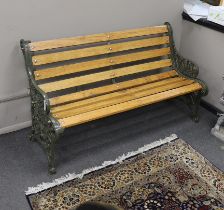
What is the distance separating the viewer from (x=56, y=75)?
2.62 metres

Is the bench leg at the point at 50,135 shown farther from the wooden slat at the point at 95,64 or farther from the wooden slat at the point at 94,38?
the wooden slat at the point at 94,38

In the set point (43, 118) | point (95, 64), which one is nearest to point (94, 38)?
point (95, 64)

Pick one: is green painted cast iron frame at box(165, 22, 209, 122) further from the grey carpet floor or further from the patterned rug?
the patterned rug

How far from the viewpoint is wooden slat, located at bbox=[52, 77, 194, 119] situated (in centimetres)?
248

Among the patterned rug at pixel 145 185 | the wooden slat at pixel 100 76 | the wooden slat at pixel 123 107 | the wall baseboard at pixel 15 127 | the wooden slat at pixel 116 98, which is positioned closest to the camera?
the patterned rug at pixel 145 185

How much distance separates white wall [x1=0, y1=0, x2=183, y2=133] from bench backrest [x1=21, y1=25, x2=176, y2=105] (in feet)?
0.48

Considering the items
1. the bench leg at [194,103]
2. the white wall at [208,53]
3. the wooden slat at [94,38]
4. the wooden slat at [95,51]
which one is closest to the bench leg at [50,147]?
the wooden slat at [95,51]

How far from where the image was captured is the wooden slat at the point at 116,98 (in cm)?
248

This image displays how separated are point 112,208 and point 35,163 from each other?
1.73m

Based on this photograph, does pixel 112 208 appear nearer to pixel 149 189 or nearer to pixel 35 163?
pixel 149 189

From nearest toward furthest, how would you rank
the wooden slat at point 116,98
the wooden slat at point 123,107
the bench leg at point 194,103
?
the wooden slat at point 123,107 → the wooden slat at point 116,98 → the bench leg at point 194,103

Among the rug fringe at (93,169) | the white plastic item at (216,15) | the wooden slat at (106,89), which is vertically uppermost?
the white plastic item at (216,15)

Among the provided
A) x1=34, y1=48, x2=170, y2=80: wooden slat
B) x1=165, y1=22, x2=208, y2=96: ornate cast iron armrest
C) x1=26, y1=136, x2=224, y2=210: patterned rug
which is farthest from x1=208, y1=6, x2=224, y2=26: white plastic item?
x1=26, y1=136, x2=224, y2=210: patterned rug

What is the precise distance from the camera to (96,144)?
2.84 meters
